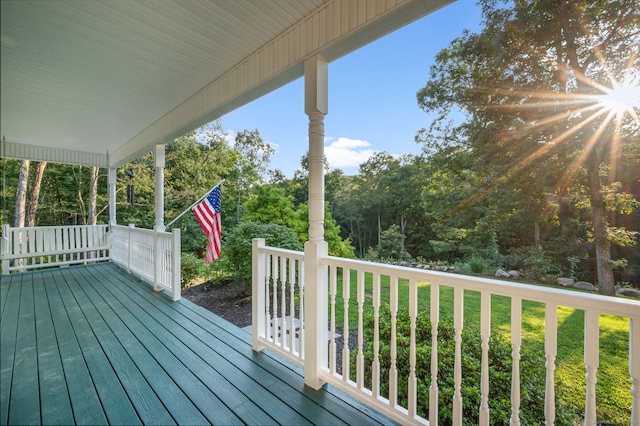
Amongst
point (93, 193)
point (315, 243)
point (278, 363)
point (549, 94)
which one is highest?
point (549, 94)

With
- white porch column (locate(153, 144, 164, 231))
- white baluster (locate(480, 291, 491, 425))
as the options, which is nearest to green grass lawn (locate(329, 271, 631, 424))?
white baluster (locate(480, 291, 491, 425))

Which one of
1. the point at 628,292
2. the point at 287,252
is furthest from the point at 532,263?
the point at 287,252

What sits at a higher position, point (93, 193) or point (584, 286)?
point (93, 193)

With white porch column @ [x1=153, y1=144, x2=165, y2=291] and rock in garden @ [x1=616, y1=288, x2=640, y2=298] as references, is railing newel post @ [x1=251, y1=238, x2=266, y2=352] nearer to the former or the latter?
white porch column @ [x1=153, y1=144, x2=165, y2=291]

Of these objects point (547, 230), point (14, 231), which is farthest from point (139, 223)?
point (547, 230)

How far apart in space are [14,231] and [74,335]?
122 inches

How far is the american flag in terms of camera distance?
11.6 ft

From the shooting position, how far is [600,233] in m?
2.51

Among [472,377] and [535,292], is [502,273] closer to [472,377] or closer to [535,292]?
[472,377]

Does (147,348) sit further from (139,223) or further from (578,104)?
(139,223)

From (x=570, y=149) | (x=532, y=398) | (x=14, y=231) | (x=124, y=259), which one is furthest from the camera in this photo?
(x=124, y=259)

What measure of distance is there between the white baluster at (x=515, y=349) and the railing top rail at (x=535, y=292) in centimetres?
6

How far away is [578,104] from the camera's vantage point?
2.94m

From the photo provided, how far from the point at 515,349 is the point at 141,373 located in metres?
2.54
